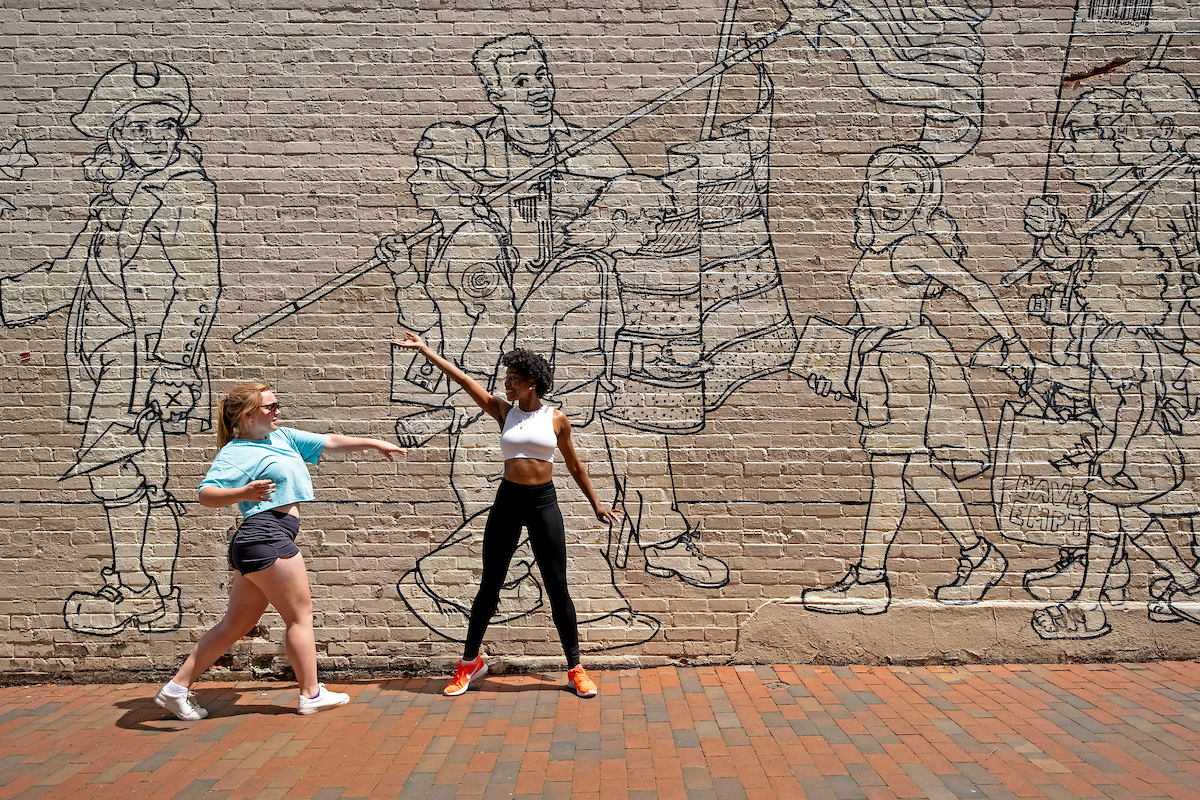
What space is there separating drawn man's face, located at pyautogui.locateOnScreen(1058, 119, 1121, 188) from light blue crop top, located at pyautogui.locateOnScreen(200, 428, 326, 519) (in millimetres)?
4779

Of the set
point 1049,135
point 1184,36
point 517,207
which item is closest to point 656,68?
point 517,207

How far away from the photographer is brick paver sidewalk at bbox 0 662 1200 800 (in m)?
3.06

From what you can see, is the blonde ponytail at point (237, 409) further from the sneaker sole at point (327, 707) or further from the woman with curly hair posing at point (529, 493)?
the sneaker sole at point (327, 707)

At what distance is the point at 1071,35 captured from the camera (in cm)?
456

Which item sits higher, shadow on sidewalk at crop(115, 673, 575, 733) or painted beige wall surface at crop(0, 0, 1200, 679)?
painted beige wall surface at crop(0, 0, 1200, 679)

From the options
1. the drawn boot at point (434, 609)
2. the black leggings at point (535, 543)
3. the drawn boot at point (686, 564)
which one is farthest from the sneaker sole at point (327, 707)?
the drawn boot at point (686, 564)

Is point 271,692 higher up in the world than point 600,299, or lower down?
lower down

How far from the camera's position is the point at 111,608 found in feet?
14.6

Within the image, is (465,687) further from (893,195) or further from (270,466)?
(893,195)

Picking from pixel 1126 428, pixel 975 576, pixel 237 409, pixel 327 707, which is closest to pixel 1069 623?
pixel 975 576

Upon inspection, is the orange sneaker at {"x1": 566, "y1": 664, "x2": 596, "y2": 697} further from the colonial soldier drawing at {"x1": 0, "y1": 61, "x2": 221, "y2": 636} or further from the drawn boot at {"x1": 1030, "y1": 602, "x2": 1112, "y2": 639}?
the drawn boot at {"x1": 1030, "y1": 602, "x2": 1112, "y2": 639}

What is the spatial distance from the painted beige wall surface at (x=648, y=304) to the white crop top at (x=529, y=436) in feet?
1.78

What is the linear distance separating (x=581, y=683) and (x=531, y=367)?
1725mm

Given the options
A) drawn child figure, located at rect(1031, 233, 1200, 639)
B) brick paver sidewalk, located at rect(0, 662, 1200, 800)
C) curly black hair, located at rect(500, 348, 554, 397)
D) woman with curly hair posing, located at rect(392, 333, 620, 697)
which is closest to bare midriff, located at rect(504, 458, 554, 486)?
woman with curly hair posing, located at rect(392, 333, 620, 697)
